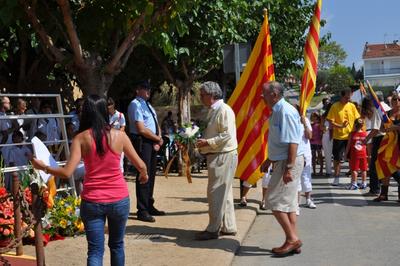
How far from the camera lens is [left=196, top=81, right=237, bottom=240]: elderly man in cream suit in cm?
668

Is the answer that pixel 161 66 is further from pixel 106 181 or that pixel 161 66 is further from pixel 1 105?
pixel 106 181

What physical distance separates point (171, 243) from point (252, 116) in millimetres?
2681

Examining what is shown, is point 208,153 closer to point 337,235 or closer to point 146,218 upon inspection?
point 146,218

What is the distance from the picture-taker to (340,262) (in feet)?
19.6

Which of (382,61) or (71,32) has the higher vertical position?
(382,61)

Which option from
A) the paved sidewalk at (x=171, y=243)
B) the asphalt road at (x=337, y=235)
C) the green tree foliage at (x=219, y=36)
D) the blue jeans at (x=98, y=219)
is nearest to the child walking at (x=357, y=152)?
the asphalt road at (x=337, y=235)

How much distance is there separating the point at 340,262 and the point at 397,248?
0.94 meters

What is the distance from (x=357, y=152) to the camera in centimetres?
1154

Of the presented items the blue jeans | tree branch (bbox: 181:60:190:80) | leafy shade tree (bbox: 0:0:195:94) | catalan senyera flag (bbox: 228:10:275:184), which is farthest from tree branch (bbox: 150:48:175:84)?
the blue jeans

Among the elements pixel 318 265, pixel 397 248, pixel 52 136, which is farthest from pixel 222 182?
pixel 52 136

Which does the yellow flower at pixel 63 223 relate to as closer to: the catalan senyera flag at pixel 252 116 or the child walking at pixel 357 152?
the catalan senyera flag at pixel 252 116

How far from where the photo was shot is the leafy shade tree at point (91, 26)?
802 centimetres

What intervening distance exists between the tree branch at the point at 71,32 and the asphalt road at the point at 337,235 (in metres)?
3.47

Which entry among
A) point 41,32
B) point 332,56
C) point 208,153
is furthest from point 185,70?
point 332,56
